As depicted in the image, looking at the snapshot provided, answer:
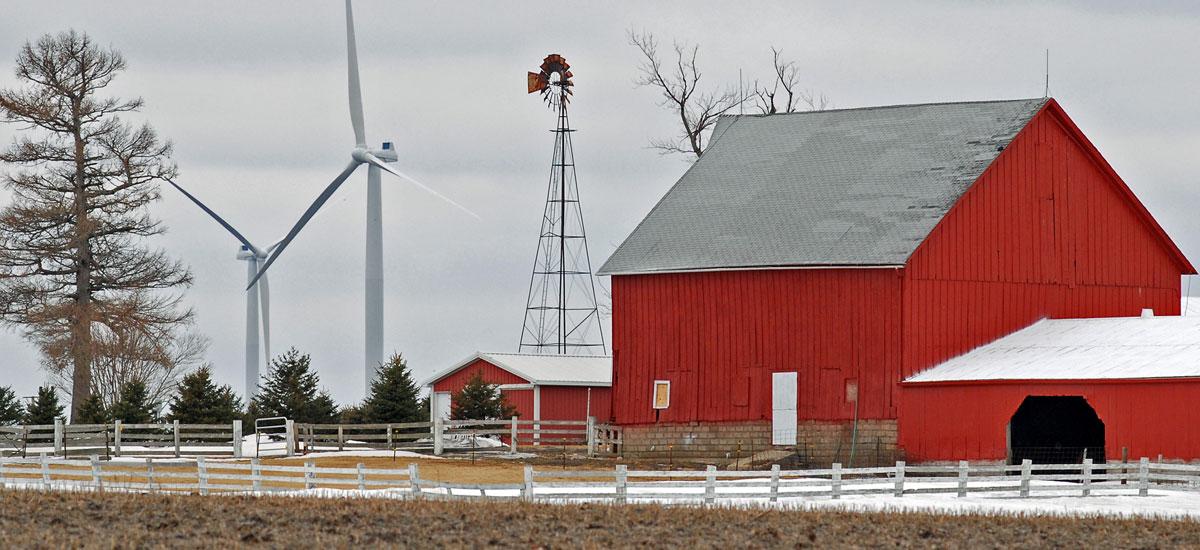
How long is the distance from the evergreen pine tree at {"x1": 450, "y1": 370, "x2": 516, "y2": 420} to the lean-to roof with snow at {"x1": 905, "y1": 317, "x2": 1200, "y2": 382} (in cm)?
1447

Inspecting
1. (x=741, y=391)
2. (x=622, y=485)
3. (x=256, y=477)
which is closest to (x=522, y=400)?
(x=741, y=391)

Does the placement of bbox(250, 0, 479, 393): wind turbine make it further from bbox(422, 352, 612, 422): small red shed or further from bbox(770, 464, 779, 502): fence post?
bbox(770, 464, 779, 502): fence post

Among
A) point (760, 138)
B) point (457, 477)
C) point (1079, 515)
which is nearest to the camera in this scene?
point (1079, 515)

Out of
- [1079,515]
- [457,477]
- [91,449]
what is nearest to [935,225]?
[457,477]

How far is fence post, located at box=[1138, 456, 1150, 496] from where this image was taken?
34900 millimetres

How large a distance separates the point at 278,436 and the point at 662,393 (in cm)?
1233

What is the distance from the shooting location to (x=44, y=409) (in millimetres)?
58125

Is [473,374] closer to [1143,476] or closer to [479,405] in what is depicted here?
[479,405]

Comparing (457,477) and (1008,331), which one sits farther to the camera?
(1008,331)

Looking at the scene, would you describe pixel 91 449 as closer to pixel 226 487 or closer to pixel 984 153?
pixel 226 487

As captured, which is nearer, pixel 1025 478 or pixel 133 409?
pixel 1025 478

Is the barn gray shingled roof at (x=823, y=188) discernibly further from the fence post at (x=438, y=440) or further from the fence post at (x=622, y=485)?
the fence post at (x=622, y=485)

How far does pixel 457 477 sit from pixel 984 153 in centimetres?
1464

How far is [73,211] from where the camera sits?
61156 millimetres
